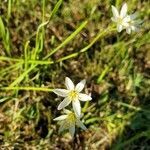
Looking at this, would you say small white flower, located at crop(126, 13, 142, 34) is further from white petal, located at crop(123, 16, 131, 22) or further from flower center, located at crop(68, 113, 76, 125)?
flower center, located at crop(68, 113, 76, 125)

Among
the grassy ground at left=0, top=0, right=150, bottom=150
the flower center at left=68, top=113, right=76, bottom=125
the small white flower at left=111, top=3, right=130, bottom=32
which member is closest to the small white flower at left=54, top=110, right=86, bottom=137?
the flower center at left=68, top=113, right=76, bottom=125

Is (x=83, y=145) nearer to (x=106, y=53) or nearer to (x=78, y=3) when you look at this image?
(x=106, y=53)

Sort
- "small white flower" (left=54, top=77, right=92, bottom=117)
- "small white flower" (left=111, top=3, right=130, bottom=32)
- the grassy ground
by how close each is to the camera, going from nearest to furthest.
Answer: "small white flower" (left=54, top=77, right=92, bottom=117)
"small white flower" (left=111, top=3, right=130, bottom=32)
the grassy ground

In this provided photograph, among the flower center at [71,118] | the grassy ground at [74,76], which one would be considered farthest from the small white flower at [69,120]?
the grassy ground at [74,76]

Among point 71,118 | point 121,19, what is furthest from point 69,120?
point 121,19

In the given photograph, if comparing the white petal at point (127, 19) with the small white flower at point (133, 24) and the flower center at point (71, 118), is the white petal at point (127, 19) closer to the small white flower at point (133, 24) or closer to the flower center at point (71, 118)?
the small white flower at point (133, 24)

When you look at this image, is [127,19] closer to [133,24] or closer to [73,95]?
[133,24]

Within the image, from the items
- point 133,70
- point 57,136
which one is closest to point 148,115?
point 133,70

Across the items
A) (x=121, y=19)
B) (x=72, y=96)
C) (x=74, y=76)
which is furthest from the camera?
(x=74, y=76)

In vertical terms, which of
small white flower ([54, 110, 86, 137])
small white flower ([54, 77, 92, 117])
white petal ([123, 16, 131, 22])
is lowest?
small white flower ([54, 110, 86, 137])

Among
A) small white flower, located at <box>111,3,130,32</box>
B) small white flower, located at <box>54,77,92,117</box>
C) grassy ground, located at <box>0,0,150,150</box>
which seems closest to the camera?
small white flower, located at <box>54,77,92,117</box>
